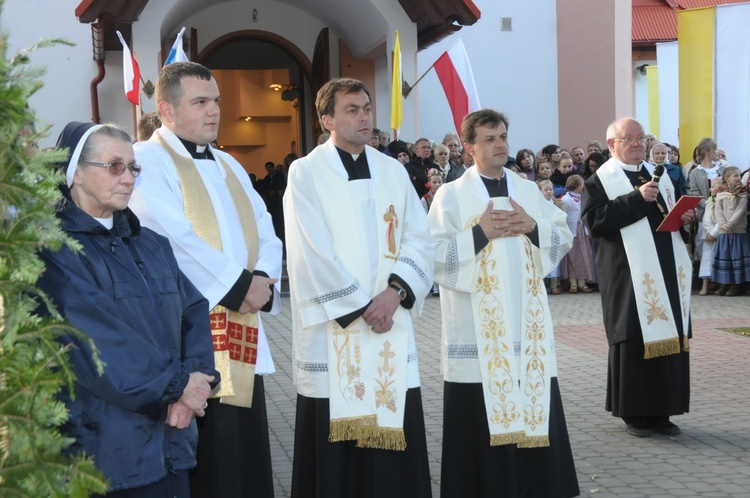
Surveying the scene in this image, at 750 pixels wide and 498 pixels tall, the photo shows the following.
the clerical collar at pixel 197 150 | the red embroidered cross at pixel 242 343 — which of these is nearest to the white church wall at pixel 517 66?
the clerical collar at pixel 197 150

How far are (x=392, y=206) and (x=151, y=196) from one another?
129cm

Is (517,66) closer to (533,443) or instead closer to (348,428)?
(533,443)

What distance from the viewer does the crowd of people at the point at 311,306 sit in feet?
11.5

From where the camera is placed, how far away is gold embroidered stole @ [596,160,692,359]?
730 centimetres

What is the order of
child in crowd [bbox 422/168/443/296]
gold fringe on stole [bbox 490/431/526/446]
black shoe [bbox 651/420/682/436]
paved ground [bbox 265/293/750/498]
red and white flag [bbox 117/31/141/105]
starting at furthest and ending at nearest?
child in crowd [bbox 422/168/443/296] → red and white flag [bbox 117/31/141/105] → black shoe [bbox 651/420/682/436] → paved ground [bbox 265/293/750/498] → gold fringe on stole [bbox 490/431/526/446]

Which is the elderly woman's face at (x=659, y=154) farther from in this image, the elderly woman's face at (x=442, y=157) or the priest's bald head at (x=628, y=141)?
the priest's bald head at (x=628, y=141)

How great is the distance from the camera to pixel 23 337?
2.54m

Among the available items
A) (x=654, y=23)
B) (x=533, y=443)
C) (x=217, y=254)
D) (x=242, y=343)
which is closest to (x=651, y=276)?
(x=533, y=443)

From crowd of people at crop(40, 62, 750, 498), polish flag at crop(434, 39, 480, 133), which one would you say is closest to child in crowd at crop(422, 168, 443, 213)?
polish flag at crop(434, 39, 480, 133)

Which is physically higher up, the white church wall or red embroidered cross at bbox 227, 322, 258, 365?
the white church wall

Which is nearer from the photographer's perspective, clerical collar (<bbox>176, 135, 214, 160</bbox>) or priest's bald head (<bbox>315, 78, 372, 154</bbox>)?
clerical collar (<bbox>176, 135, 214, 160</bbox>)

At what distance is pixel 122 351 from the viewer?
3.43m

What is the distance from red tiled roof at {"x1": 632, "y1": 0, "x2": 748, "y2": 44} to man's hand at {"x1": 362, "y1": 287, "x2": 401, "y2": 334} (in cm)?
2973

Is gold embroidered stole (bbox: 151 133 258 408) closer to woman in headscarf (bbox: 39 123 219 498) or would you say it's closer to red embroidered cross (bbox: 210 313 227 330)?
red embroidered cross (bbox: 210 313 227 330)
